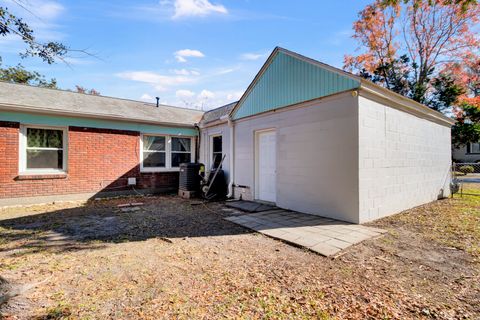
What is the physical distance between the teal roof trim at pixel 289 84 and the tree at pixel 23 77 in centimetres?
2158

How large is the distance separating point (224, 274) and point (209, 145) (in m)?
8.13

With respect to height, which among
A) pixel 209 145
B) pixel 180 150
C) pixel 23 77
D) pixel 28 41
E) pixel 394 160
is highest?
pixel 23 77

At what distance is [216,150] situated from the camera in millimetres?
10523

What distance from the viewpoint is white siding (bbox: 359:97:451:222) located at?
545 centimetres

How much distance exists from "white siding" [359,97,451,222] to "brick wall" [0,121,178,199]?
8.29 metres

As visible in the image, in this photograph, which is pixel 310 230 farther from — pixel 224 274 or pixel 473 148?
pixel 473 148

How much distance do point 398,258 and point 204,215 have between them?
4.49 metres

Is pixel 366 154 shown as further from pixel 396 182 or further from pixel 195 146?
pixel 195 146

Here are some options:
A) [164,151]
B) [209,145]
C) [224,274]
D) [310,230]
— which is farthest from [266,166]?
[164,151]

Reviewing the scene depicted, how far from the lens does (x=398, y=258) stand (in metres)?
3.59

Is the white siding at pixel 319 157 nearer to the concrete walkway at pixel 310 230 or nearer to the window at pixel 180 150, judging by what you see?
the concrete walkway at pixel 310 230

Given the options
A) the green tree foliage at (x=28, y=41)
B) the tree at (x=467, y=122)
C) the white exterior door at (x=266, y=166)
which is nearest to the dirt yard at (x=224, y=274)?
the white exterior door at (x=266, y=166)

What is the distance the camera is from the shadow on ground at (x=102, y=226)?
4355 millimetres

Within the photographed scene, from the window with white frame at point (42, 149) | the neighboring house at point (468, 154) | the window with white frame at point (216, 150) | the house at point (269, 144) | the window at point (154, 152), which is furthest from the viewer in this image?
the neighboring house at point (468, 154)
